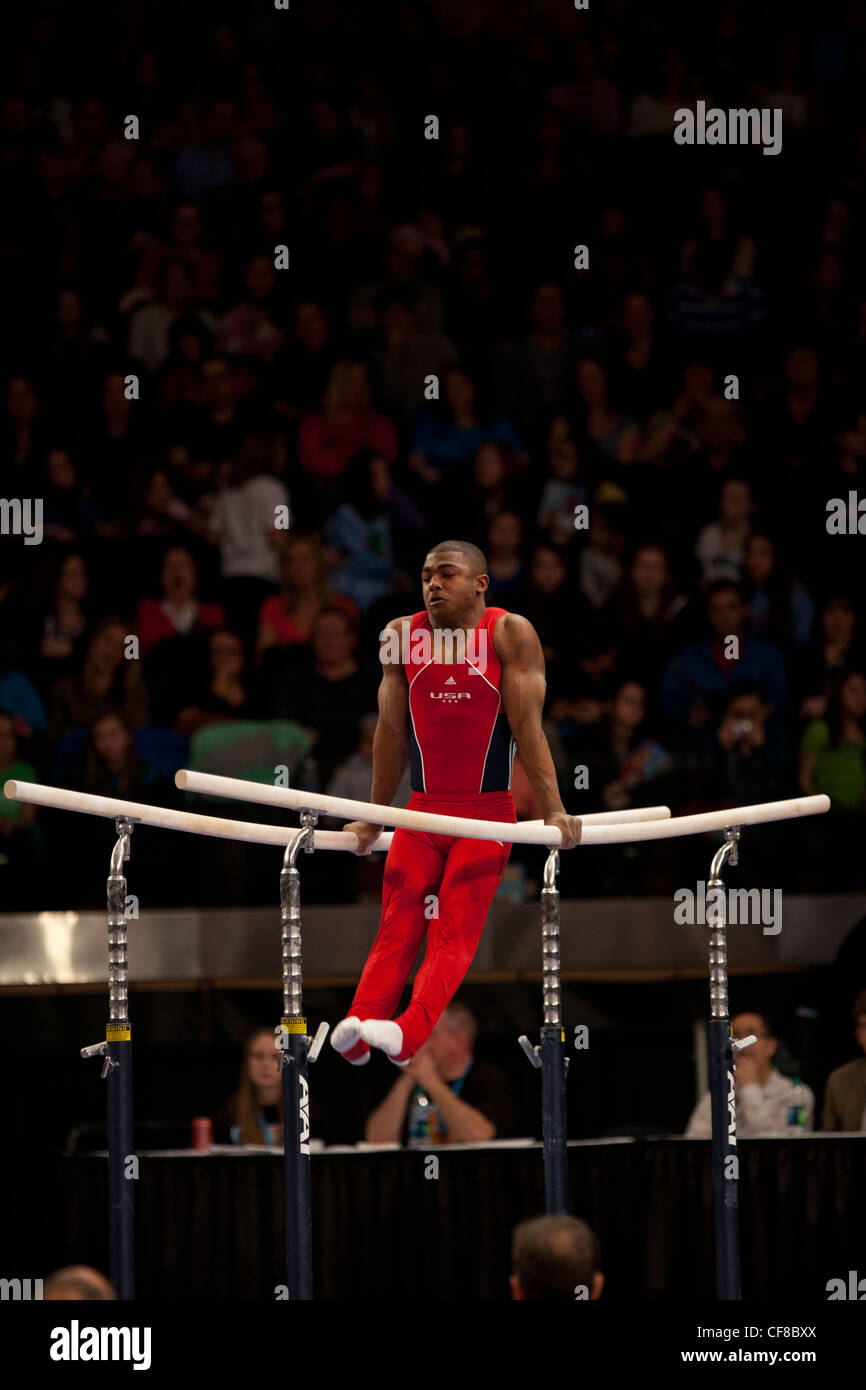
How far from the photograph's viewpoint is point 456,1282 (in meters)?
7.22

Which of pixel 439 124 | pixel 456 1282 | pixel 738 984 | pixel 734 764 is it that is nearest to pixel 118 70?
pixel 439 124

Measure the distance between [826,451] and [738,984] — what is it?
12.0ft

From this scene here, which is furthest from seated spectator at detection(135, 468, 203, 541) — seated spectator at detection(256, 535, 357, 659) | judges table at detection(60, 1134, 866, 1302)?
judges table at detection(60, 1134, 866, 1302)

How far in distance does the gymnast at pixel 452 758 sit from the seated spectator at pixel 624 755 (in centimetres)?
286

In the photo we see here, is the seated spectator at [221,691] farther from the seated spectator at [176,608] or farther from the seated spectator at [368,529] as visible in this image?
the seated spectator at [368,529]

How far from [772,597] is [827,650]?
452 mm

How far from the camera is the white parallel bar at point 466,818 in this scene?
5191 mm

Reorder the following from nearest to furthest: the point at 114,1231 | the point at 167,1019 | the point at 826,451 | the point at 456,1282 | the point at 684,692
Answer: the point at 114,1231
the point at 456,1282
the point at 167,1019
the point at 684,692
the point at 826,451

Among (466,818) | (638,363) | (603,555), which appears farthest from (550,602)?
(466,818)

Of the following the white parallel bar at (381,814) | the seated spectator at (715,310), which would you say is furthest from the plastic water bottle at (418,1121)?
the seated spectator at (715,310)

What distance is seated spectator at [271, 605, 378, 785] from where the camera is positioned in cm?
932

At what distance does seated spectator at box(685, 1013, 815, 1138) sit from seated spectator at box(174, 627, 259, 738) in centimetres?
307

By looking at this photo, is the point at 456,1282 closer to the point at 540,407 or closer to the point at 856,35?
the point at 540,407

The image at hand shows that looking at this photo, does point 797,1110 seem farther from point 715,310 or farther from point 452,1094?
point 715,310
